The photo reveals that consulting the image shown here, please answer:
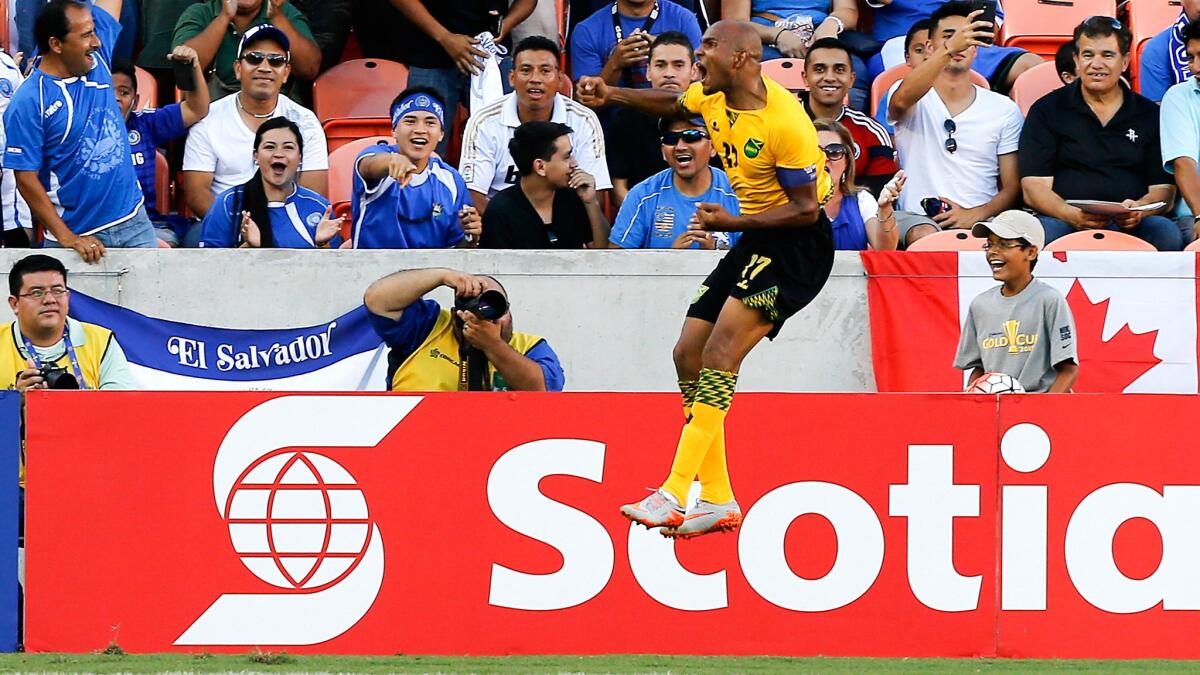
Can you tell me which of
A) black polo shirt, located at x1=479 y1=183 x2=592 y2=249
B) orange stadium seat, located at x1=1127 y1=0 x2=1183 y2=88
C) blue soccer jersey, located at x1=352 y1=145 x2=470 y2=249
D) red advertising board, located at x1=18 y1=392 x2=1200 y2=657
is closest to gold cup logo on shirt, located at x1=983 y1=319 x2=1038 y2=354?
red advertising board, located at x1=18 y1=392 x2=1200 y2=657

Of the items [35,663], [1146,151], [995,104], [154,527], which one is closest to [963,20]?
[995,104]

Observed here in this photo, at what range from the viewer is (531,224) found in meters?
10.1

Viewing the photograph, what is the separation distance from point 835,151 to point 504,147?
2.02m

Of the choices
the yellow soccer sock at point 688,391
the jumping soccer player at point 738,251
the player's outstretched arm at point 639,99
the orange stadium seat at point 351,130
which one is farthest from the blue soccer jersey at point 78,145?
the yellow soccer sock at point 688,391

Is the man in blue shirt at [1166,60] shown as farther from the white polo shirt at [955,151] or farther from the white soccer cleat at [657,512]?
the white soccer cleat at [657,512]

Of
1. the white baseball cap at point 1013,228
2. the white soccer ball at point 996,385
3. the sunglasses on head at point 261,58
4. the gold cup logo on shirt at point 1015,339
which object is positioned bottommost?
the white soccer ball at point 996,385

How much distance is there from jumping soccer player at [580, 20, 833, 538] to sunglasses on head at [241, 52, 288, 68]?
4.01 metres

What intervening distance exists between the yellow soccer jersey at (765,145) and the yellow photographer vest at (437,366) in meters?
2.21

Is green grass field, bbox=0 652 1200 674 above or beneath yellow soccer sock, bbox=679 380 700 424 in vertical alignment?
beneath

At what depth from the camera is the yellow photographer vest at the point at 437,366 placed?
29.3 ft

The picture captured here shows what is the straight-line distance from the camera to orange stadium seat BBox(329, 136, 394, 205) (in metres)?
11.1

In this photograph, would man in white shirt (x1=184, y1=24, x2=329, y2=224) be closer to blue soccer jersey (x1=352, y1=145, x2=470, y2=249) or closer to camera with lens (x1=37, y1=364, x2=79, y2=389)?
blue soccer jersey (x1=352, y1=145, x2=470, y2=249)

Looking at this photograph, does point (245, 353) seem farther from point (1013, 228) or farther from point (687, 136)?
point (1013, 228)

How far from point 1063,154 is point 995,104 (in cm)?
67
